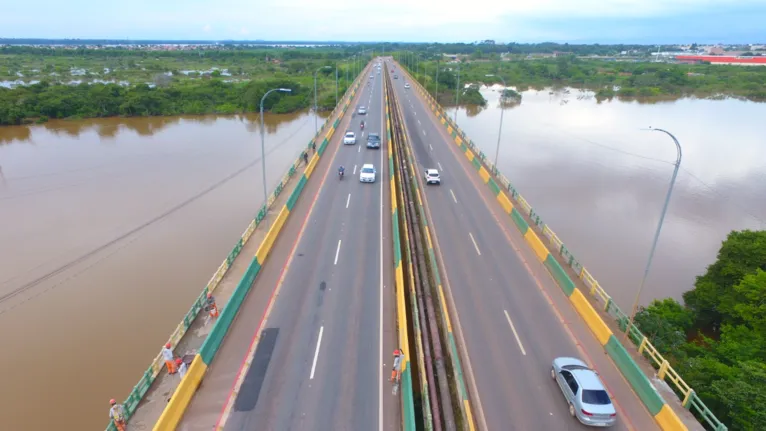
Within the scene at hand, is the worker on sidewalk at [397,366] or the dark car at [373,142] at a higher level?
the dark car at [373,142]

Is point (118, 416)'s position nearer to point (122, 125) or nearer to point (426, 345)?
point (426, 345)

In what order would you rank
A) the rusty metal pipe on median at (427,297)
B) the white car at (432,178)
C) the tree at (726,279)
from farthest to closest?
the white car at (432,178) → the tree at (726,279) → the rusty metal pipe on median at (427,297)

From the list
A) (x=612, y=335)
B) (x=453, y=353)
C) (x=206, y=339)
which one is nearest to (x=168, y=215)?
(x=206, y=339)

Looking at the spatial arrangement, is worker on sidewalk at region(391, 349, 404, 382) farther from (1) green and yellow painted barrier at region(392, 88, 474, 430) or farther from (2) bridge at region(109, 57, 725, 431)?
(1) green and yellow painted barrier at region(392, 88, 474, 430)

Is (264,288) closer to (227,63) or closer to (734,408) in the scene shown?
(734,408)

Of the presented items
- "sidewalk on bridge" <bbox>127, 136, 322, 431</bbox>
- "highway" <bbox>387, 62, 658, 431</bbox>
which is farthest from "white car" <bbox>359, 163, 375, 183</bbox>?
"sidewalk on bridge" <bbox>127, 136, 322, 431</bbox>

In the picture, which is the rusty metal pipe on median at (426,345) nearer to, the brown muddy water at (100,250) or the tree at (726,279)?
the brown muddy water at (100,250)

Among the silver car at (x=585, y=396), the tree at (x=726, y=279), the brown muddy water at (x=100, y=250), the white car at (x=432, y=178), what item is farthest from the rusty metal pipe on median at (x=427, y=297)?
the tree at (x=726, y=279)
